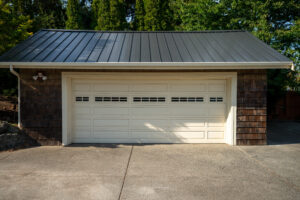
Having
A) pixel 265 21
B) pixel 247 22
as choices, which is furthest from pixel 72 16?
pixel 265 21

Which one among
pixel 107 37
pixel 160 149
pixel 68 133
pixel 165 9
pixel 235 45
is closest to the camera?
pixel 160 149

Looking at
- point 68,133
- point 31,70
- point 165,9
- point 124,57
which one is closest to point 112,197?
point 68,133

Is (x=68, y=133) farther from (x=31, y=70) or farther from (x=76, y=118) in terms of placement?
(x=31, y=70)

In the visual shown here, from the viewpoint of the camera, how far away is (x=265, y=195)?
3.11 m

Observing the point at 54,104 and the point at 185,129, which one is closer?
the point at 54,104

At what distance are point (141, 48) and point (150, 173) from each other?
13.8 ft

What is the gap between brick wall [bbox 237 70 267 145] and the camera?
5.81 metres

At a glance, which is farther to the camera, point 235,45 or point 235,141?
point 235,45

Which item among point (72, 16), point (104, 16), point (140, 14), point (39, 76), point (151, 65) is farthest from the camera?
point (140, 14)

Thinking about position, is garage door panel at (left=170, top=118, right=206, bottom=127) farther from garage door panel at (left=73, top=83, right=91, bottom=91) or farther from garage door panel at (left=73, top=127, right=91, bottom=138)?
garage door panel at (left=73, top=83, right=91, bottom=91)

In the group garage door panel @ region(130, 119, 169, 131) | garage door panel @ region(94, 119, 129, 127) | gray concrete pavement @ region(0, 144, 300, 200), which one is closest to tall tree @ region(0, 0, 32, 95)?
garage door panel @ region(94, 119, 129, 127)

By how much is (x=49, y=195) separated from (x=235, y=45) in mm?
6564

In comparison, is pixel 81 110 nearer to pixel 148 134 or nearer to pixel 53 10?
pixel 148 134

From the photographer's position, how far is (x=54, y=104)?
227 inches
